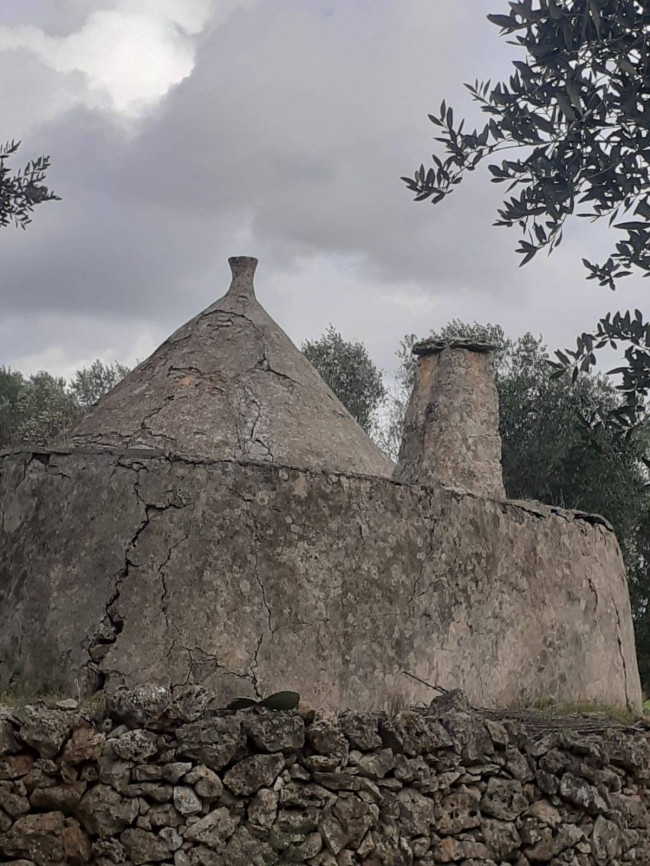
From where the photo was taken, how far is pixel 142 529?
25.0ft

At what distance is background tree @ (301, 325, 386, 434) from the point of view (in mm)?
24312

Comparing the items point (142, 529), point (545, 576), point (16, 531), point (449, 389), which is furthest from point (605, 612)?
point (16, 531)

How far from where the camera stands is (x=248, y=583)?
24.7ft

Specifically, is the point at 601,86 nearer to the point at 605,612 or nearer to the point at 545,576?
the point at 545,576

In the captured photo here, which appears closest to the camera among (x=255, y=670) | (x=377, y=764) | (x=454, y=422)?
(x=377, y=764)

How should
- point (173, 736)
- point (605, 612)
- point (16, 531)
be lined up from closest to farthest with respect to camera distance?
point (173, 736) < point (16, 531) < point (605, 612)

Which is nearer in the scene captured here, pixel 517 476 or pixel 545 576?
pixel 545 576

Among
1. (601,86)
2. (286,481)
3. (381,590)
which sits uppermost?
(601,86)

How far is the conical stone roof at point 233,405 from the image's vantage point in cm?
977

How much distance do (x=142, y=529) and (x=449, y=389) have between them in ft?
11.2

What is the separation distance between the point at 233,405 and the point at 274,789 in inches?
215

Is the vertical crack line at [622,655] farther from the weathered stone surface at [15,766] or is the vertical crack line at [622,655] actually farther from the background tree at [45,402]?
the background tree at [45,402]

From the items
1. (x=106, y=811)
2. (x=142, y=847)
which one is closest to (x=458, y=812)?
(x=142, y=847)

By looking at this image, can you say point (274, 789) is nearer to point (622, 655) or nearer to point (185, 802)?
point (185, 802)
